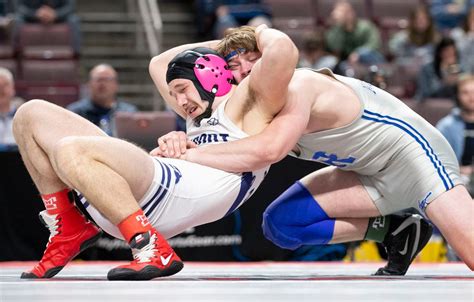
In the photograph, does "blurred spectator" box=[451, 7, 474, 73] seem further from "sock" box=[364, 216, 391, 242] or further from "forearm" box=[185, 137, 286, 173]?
"forearm" box=[185, 137, 286, 173]

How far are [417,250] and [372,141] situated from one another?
0.55 meters

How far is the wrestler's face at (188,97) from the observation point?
310 cm

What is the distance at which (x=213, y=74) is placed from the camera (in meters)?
3.11

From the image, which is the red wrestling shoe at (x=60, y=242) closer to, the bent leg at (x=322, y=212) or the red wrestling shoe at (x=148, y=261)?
the red wrestling shoe at (x=148, y=261)

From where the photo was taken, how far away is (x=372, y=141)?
132 inches

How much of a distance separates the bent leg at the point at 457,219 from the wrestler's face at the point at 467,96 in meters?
2.44

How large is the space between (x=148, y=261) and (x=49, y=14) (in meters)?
5.57

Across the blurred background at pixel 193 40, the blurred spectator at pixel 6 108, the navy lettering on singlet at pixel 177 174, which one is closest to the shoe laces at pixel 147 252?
the navy lettering on singlet at pixel 177 174

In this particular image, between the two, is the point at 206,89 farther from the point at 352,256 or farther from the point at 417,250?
the point at 352,256

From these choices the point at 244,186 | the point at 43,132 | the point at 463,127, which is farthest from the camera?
the point at 463,127

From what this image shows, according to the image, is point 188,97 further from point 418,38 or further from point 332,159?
point 418,38

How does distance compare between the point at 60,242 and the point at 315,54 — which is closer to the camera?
the point at 60,242

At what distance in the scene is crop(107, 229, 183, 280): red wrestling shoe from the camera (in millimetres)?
2732

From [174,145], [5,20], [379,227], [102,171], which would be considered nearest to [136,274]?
[102,171]
